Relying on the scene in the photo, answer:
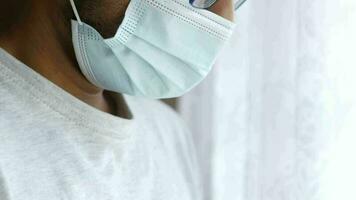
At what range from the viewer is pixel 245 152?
1216 millimetres

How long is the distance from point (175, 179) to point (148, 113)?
0.17 metres

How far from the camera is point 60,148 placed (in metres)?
0.96

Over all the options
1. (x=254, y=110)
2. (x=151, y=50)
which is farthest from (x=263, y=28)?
(x=151, y=50)

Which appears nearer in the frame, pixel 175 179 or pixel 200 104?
pixel 175 179

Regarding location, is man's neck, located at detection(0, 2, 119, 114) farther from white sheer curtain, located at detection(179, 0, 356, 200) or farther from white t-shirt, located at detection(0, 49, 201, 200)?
white sheer curtain, located at detection(179, 0, 356, 200)

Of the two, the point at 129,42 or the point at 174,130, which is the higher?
the point at 129,42

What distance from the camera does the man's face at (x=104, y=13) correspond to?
36.3 inches

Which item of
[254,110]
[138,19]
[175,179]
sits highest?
[138,19]

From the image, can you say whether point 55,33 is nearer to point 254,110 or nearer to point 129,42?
point 129,42

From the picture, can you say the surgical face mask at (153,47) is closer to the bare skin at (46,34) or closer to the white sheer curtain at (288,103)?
the bare skin at (46,34)

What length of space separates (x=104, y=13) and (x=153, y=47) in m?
0.10

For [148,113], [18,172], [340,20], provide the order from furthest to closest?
[148,113] → [340,20] → [18,172]

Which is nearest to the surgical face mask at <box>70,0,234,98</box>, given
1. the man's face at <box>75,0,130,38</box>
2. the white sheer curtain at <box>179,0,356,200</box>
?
the man's face at <box>75,0,130,38</box>

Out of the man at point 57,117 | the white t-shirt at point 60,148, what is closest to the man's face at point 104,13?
the man at point 57,117
